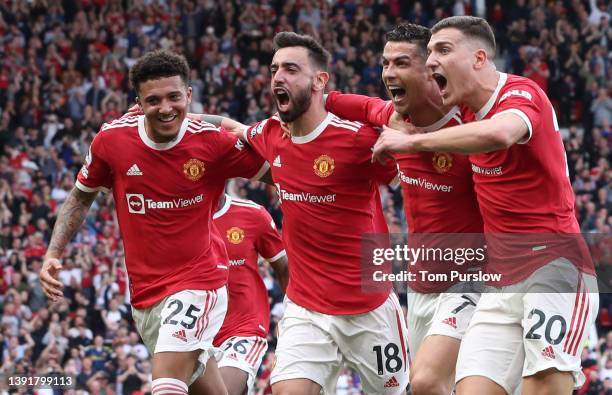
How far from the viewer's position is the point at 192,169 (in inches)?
349

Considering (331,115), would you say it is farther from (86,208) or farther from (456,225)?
(86,208)

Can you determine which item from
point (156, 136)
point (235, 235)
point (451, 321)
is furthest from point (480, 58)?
point (235, 235)

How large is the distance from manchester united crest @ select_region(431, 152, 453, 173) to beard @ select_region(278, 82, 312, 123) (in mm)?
988

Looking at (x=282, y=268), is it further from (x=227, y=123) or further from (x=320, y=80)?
(x=320, y=80)

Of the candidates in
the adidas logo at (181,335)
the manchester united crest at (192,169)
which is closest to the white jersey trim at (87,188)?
the manchester united crest at (192,169)

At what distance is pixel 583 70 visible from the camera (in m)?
25.7

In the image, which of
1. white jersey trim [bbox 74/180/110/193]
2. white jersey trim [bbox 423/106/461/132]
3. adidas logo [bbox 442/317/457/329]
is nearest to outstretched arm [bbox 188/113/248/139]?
white jersey trim [bbox 74/180/110/193]

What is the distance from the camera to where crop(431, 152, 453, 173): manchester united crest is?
8043mm

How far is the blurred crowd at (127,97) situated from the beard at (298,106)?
8.50m

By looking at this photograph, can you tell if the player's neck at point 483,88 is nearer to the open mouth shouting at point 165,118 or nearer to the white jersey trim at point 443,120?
the white jersey trim at point 443,120

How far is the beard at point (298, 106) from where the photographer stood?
838cm

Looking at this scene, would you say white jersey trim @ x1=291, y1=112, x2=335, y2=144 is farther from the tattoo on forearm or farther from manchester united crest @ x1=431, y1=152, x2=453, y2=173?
the tattoo on forearm

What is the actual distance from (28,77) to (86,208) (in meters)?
16.1

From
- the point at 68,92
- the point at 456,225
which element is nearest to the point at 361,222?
the point at 456,225
